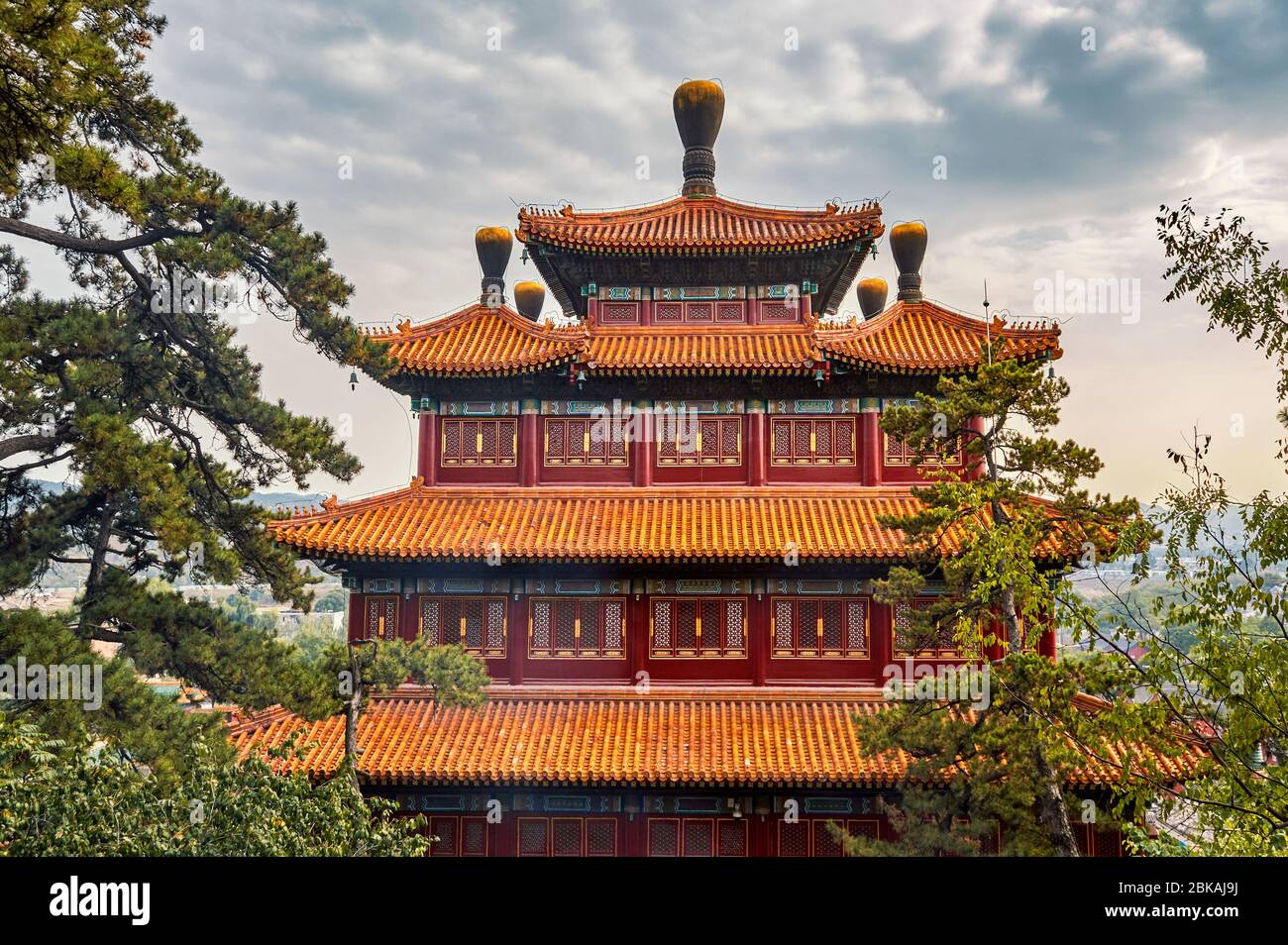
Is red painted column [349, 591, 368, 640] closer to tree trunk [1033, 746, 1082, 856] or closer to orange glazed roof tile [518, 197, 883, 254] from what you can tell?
orange glazed roof tile [518, 197, 883, 254]

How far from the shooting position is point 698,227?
19250mm

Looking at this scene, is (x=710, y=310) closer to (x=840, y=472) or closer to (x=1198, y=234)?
(x=840, y=472)

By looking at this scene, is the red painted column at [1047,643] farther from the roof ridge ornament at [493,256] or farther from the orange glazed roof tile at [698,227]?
the roof ridge ornament at [493,256]

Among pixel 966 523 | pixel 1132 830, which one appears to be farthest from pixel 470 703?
pixel 1132 830

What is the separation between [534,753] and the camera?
14773 millimetres

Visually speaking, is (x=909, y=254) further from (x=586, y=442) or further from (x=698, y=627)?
(x=698, y=627)

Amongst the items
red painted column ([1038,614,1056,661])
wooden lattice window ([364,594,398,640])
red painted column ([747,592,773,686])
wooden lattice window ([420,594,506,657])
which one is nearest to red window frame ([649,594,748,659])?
red painted column ([747,592,773,686])

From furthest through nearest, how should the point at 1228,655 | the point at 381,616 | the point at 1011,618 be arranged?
the point at 381,616, the point at 1011,618, the point at 1228,655

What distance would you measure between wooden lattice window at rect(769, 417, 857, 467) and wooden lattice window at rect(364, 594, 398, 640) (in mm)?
8155

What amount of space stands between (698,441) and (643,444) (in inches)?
45.5

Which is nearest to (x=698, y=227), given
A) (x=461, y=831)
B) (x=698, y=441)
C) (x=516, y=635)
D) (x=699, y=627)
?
(x=698, y=441)

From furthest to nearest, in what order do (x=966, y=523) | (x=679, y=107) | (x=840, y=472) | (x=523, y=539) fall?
(x=679, y=107) < (x=840, y=472) < (x=523, y=539) < (x=966, y=523)

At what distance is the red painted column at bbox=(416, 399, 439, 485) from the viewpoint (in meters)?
18.0
